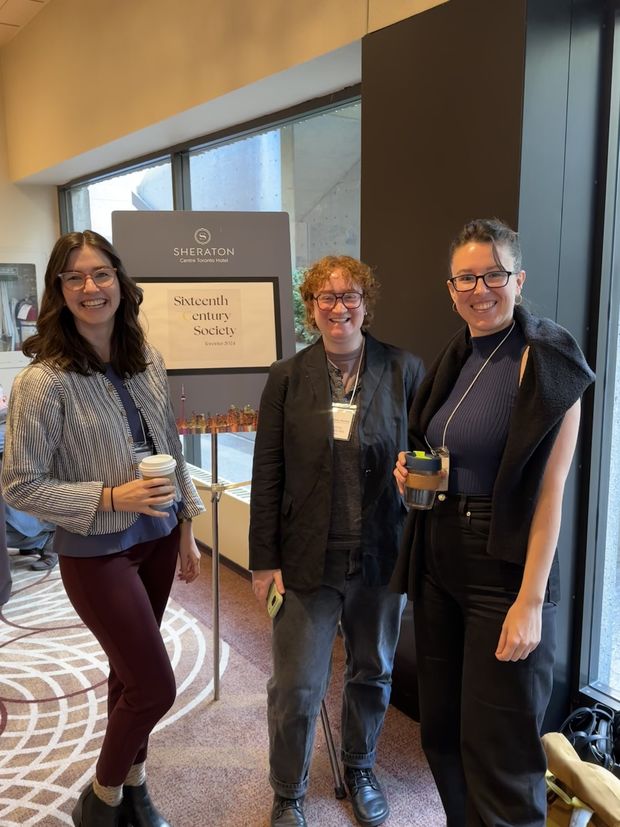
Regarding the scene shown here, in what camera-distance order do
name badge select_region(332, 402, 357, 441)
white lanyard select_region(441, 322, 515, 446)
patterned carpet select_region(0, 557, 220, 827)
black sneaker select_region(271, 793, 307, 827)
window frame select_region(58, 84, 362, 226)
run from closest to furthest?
white lanyard select_region(441, 322, 515, 446)
name badge select_region(332, 402, 357, 441)
black sneaker select_region(271, 793, 307, 827)
patterned carpet select_region(0, 557, 220, 827)
window frame select_region(58, 84, 362, 226)

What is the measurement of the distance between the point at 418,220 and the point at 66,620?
255 centimetres

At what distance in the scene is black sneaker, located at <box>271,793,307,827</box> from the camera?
1.83 metres

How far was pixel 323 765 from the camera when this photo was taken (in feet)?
7.20

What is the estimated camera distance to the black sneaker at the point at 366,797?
193 cm

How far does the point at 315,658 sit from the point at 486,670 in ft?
1.63

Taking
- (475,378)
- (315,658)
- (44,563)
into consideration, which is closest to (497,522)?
(475,378)

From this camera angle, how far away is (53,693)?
2.66m

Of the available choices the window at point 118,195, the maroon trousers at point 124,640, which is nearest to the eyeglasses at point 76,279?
the maroon trousers at point 124,640

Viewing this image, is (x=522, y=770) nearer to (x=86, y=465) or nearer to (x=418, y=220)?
(x=86, y=465)

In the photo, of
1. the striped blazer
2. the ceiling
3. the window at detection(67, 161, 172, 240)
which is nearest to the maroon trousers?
the striped blazer

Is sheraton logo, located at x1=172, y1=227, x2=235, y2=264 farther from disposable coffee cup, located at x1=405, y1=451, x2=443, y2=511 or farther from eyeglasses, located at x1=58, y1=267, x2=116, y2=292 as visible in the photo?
disposable coffee cup, located at x1=405, y1=451, x2=443, y2=511

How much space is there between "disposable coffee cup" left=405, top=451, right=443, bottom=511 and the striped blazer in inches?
27.9

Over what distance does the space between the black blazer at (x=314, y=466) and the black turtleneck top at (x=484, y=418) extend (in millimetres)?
282

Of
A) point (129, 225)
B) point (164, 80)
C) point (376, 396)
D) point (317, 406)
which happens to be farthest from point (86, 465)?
point (164, 80)
